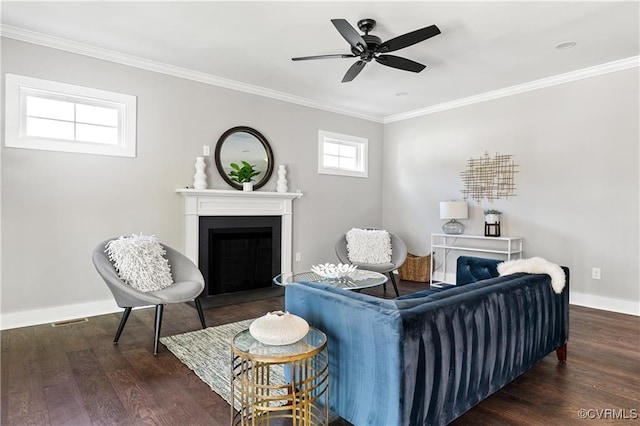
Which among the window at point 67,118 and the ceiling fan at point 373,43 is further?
the window at point 67,118

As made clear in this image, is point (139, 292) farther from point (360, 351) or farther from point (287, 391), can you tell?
point (360, 351)

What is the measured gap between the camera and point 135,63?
375cm

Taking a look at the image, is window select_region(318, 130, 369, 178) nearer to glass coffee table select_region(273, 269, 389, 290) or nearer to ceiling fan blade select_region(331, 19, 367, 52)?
glass coffee table select_region(273, 269, 389, 290)

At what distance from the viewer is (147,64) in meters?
3.81

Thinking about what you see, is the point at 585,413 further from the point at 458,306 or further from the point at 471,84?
the point at 471,84

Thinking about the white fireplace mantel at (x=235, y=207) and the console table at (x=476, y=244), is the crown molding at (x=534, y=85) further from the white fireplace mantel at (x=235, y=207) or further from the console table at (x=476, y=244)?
the white fireplace mantel at (x=235, y=207)

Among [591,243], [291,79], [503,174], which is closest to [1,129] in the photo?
[291,79]

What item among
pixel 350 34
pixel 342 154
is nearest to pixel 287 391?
pixel 350 34

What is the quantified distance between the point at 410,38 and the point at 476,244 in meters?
3.13

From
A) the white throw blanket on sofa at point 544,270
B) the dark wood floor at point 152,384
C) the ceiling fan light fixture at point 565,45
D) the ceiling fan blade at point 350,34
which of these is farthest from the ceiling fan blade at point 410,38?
the dark wood floor at point 152,384

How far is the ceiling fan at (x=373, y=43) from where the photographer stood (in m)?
2.56

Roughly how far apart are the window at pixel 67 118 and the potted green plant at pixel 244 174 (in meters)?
1.12

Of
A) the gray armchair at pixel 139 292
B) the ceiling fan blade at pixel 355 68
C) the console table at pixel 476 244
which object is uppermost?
the ceiling fan blade at pixel 355 68

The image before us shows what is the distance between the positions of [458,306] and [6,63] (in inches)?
159
